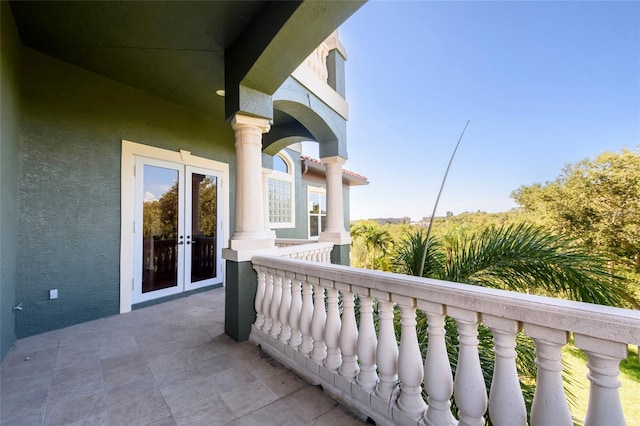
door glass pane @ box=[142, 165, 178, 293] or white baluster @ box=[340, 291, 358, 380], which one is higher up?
door glass pane @ box=[142, 165, 178, 293]

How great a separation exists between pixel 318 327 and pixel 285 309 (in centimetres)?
40

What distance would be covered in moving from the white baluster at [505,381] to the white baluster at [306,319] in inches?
47.1

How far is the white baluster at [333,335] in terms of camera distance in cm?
171

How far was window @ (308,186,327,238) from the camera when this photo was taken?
8.54 m

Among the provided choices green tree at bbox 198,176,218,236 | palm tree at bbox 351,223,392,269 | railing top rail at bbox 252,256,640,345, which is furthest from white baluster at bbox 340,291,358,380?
palm tree at bbox 351,223,392,269

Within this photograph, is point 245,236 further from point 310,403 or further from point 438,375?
point 438,375

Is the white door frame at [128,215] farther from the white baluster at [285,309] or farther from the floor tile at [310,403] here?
the floor tile at [310,403]

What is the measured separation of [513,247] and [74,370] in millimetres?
3529

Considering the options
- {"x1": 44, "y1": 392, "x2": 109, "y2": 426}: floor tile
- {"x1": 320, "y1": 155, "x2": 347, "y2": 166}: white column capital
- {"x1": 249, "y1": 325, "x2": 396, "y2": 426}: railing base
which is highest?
{"x1": 320, "y1": 155, "x2": 347, "y2": 166}: white column capital

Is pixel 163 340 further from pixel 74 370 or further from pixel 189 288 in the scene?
pixel 189 288

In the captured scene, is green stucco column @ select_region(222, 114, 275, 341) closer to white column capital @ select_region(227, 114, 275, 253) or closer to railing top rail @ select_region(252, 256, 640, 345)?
white column capital @ select_region(227, 114, 275, 253)

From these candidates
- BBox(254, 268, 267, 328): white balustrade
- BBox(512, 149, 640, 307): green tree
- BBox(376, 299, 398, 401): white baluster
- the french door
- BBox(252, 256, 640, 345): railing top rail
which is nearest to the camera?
BBox(252, 256, 640, 345): railing top rail

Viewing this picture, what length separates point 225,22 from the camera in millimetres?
2301

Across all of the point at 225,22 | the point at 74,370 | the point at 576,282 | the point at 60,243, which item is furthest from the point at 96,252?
the point at 576,282
